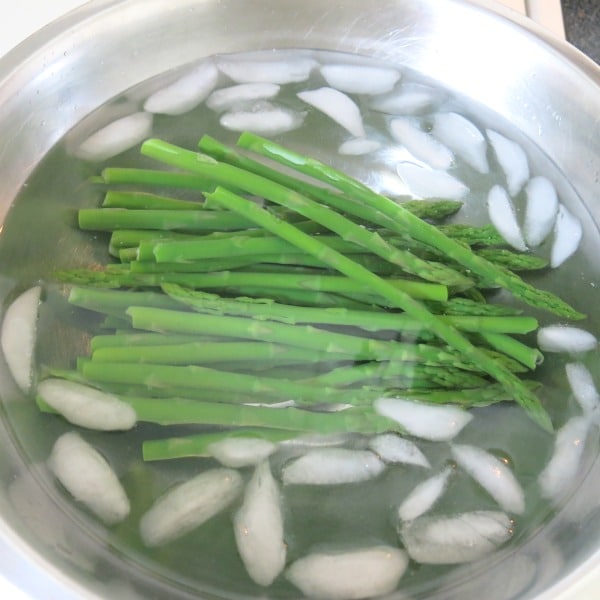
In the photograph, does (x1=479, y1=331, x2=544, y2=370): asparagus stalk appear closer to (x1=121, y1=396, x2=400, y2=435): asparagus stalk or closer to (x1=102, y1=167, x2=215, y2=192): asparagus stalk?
(x1=121, y1=396, x2=400, y2=435): asparagus stalk

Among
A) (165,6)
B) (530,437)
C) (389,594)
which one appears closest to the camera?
(389,594)

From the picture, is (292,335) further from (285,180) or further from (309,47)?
(309,47)

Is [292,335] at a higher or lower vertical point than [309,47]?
lower

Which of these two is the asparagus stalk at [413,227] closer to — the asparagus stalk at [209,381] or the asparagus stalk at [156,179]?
the asparagus stalk at [156,179]

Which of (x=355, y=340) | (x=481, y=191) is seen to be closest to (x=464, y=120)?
(x=481, y=191)

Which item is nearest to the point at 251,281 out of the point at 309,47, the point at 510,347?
the point at 510,347

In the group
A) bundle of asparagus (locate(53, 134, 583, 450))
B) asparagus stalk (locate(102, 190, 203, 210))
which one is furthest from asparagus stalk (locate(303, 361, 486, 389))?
asparagus stalk (locate(102, 190, 203, 210))

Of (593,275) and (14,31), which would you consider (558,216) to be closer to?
(593,275)

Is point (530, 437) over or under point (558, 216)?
under
